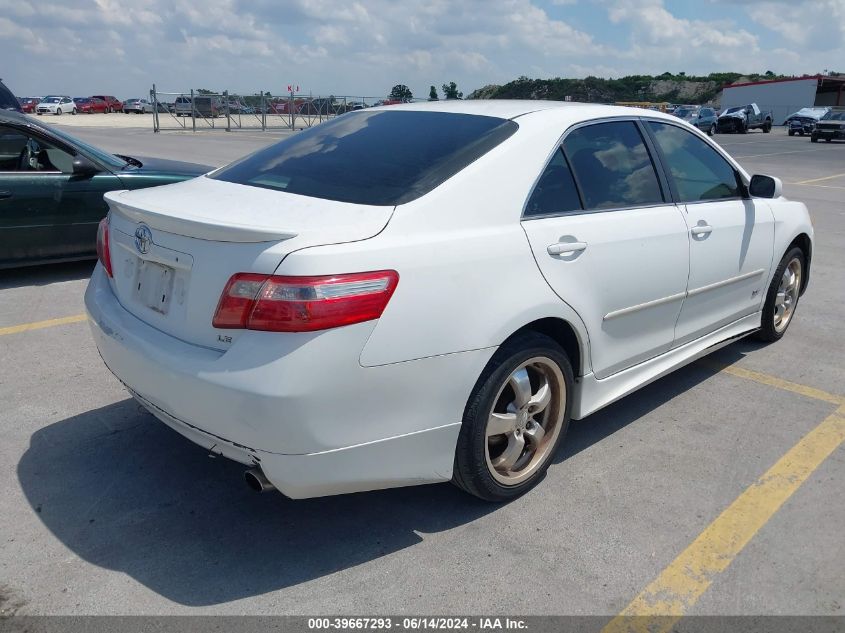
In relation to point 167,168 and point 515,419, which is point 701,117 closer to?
point 167,168

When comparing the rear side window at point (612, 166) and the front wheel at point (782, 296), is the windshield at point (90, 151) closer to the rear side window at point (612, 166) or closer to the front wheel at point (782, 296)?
the rear side window at point (612, 166)

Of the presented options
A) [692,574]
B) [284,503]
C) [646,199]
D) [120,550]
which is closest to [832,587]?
[692,574]

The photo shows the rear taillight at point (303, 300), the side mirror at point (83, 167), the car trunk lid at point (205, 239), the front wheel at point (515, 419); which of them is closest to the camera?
the rear taillight at point (303, 300)

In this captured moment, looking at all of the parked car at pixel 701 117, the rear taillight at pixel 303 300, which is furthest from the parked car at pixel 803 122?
the rear taillight at pixel 303 300

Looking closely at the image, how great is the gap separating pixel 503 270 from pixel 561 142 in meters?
0.83

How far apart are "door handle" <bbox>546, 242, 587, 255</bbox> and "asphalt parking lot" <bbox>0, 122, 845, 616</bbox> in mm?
1065

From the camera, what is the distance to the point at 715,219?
13.4 ft

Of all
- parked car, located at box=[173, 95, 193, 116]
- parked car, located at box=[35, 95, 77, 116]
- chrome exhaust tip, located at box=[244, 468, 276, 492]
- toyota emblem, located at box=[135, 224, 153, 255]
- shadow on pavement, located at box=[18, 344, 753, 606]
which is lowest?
shadow on pavement, located at box=[18, 344, 753, 606]

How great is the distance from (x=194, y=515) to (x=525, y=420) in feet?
4.69

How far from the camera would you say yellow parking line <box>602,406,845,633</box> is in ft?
8.34

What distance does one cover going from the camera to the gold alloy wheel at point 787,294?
5.14 metres

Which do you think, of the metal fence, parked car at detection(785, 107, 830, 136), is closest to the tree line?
the metal fence

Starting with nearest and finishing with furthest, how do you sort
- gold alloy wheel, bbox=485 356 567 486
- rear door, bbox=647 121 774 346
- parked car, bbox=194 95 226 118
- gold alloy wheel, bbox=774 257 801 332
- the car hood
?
1. gold alloy wheel, bbox=485 356 567 486
2. rear door, bbox=647 121 774 346
3. gold alloy wheel, bbox=774 257 801 332
4. the car hood
5. parked car, bbox=194 95 226 118

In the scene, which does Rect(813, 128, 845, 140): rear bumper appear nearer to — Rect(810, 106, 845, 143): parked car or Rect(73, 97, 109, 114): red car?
Rect(810, 106, 845, 143): parked car
